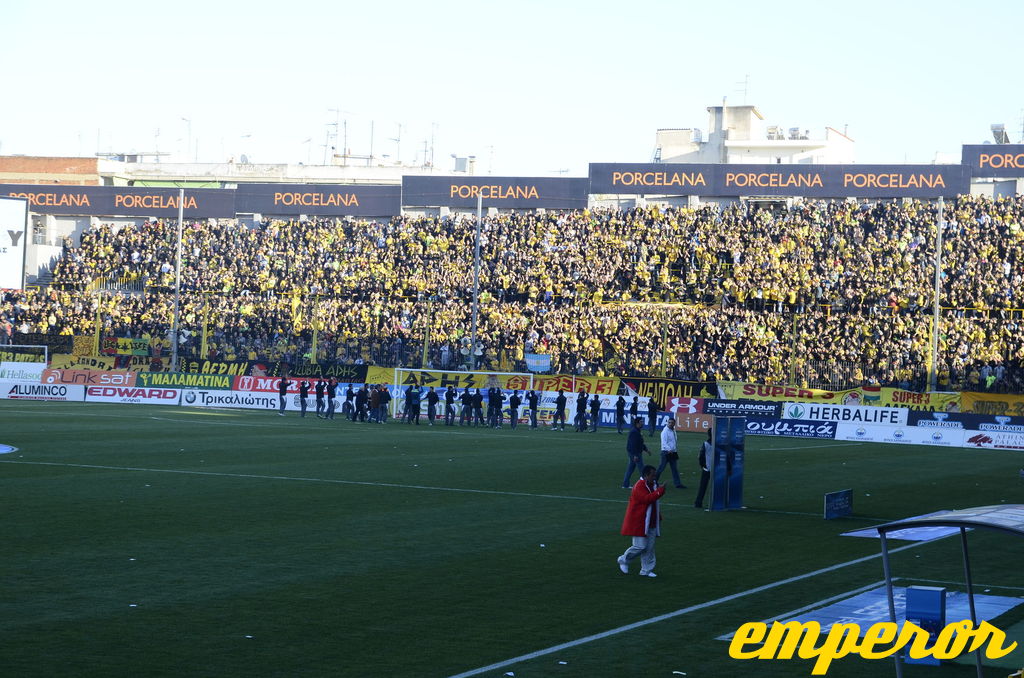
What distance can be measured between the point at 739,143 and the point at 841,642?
4055 inches

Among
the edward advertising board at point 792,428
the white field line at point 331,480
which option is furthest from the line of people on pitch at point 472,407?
the white field line at point 331,480

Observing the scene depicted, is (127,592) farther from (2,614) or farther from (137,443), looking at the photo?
(137,443)

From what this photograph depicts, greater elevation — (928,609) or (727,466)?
(727,466)

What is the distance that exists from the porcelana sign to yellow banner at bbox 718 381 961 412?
123 feet

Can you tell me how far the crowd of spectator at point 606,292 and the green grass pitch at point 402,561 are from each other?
2077 cm

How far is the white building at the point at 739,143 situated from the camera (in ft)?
367

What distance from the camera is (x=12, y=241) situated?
5766 centimetres

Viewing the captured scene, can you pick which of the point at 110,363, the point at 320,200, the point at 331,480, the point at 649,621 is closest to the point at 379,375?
the point at 110,363

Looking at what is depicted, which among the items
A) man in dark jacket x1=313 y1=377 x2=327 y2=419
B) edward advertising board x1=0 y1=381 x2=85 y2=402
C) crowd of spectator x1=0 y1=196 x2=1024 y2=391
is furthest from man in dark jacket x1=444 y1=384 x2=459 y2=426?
edward advertising board x1=0 y1=381 x2=85 y2=402

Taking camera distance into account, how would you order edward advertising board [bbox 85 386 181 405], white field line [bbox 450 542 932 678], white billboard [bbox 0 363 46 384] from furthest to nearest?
white billboard [bbox 0 363 46 384] < edward advertising board [bbox 85 386 181 405] < white field line [bbox 450 542 932 678]

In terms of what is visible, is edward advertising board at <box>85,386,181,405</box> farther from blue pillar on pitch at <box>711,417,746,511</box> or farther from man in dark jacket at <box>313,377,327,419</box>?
blue pillar on pitch at <box>711,417,746,511</box>

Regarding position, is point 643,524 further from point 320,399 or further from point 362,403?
point 320,399

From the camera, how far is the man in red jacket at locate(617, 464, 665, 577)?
49.8 feet

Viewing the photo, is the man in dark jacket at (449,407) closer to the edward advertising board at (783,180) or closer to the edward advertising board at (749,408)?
the edward advertising board at (749,408)
